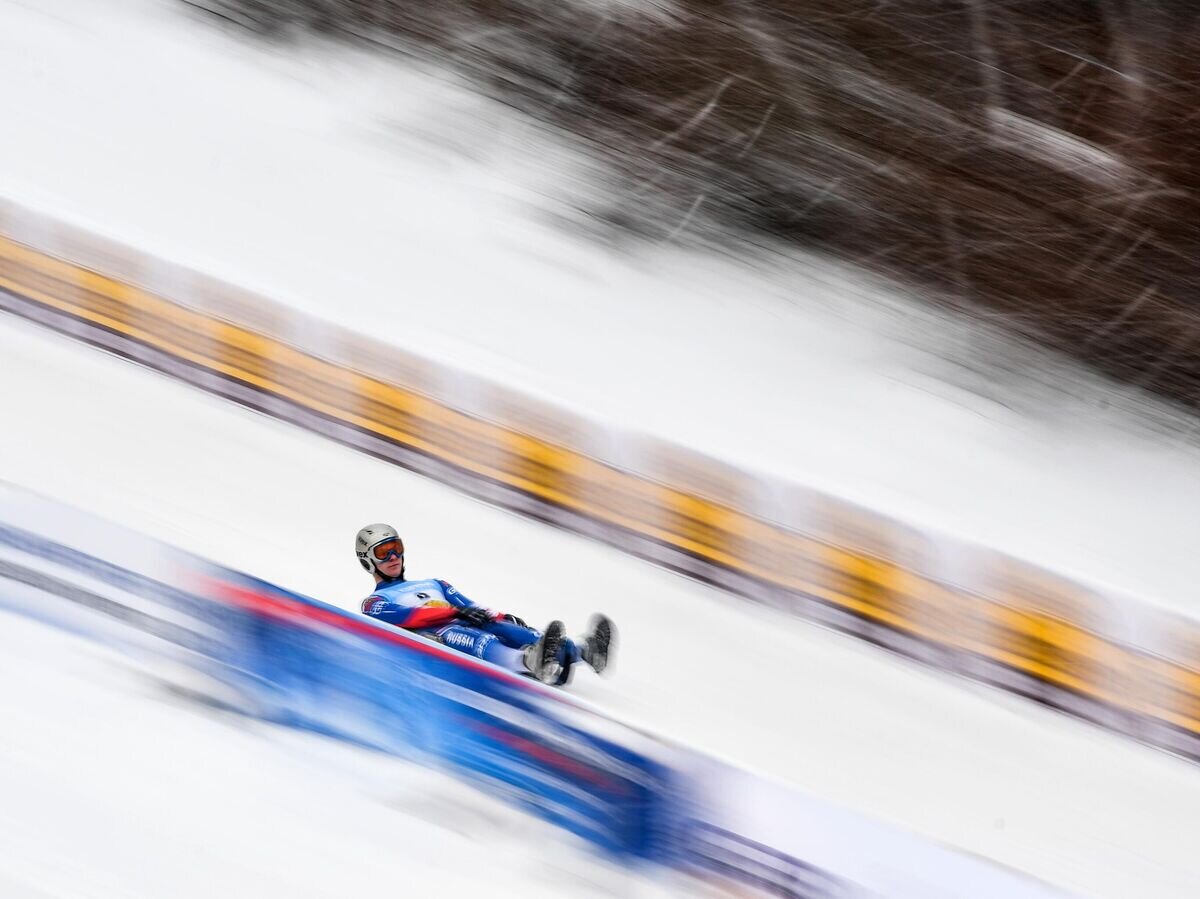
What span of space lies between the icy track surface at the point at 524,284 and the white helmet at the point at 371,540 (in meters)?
0.87

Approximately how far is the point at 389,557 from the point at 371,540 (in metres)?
0.08

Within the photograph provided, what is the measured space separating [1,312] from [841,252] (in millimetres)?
3078

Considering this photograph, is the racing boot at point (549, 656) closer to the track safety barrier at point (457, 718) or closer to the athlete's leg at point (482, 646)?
the athlete's leg at point (482, 646)

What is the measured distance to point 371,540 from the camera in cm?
439

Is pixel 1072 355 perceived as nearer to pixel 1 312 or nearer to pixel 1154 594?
pixel 1154 594

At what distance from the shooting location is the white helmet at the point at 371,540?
14.4ft

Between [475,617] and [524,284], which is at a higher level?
[524,284]

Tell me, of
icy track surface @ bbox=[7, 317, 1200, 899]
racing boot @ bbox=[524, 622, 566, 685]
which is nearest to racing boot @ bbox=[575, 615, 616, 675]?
racing boot @ bbox=[524, 622, 566, 685]

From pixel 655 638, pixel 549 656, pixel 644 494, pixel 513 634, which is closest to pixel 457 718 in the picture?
pixel 549 656

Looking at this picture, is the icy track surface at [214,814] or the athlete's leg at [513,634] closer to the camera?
the icy track surface at [214,814]

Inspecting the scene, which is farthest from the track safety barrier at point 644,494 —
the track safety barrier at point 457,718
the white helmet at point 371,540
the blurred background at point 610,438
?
the track safety barrier at point 457,718

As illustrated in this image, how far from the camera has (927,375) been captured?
17.1 feet

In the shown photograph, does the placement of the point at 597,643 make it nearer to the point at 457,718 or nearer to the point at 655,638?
the point at 655,638

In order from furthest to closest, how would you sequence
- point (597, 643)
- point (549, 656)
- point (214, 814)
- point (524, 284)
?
point (524, 284), point (597, 643), point (549, 656), point (214, 814)
